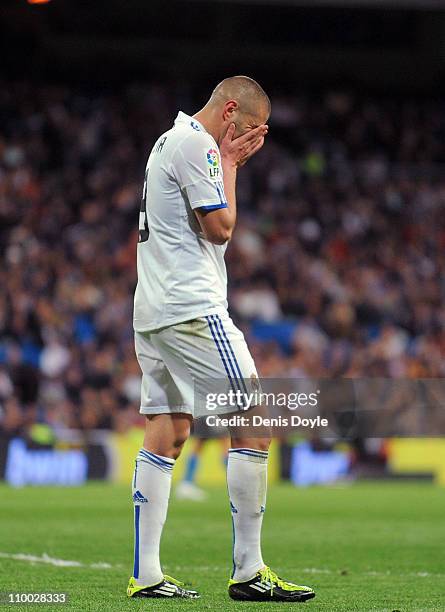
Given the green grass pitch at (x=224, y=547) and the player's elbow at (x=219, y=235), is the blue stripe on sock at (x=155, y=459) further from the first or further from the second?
the player's elbow at (x=219, y=235)

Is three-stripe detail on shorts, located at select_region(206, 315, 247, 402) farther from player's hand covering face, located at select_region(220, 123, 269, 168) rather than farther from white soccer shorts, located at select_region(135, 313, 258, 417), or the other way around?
player's hand covering face, located at select_region(220, 123, 269, 168)

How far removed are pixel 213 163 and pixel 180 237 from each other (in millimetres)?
350

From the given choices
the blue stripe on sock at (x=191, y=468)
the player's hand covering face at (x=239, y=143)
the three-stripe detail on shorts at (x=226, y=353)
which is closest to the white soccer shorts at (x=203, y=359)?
the three-stripe detail on shorts at (x=226, y=353)

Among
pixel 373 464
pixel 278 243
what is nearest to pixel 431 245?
pixel 278 243

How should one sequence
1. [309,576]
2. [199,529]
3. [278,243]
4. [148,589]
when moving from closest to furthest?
1. [148,589]
2. [309,576]
3. [199,529]
4. [278,243]

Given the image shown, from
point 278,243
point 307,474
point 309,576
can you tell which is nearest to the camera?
point 309,576

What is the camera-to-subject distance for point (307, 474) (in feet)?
56.4

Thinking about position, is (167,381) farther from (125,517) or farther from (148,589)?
(125,517)

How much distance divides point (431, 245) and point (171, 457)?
17.8 metres

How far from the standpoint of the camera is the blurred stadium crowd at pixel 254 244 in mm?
17922

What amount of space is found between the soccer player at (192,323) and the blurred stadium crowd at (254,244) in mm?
11203

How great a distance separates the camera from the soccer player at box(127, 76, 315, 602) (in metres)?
5.13

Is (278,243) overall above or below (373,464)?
above

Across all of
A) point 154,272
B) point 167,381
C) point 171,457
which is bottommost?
point 171,457
